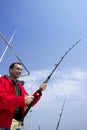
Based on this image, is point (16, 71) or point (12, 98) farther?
point (16, 71)

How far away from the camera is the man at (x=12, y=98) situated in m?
7.29

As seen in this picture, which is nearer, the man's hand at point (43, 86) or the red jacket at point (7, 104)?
the red jacket at point (7, 104)

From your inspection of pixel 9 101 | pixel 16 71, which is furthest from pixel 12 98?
pixel 16 71

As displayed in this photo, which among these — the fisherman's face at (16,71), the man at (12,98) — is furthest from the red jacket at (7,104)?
the fisherman's face at (16,71)

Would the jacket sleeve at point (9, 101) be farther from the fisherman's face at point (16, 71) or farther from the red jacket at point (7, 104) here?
the fisherman's face at point (16, 71)

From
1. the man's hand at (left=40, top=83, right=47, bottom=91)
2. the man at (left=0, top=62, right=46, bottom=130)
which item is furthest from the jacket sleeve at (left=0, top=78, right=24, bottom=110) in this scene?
the man's hand at (left=40, top=83, right=47, bottom=91)

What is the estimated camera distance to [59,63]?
866 centimetres

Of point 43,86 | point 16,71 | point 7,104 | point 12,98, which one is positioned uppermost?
point 16,71

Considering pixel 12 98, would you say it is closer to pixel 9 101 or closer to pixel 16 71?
pixel 9 101

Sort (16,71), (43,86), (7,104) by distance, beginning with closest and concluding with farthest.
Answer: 1. (7,104)
2. (43,86)
3. (16,71)

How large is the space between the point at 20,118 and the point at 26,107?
0.33 meters

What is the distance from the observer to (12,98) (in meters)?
7.32

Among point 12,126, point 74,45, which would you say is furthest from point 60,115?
point 12,126

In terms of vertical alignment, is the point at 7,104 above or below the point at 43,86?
below
